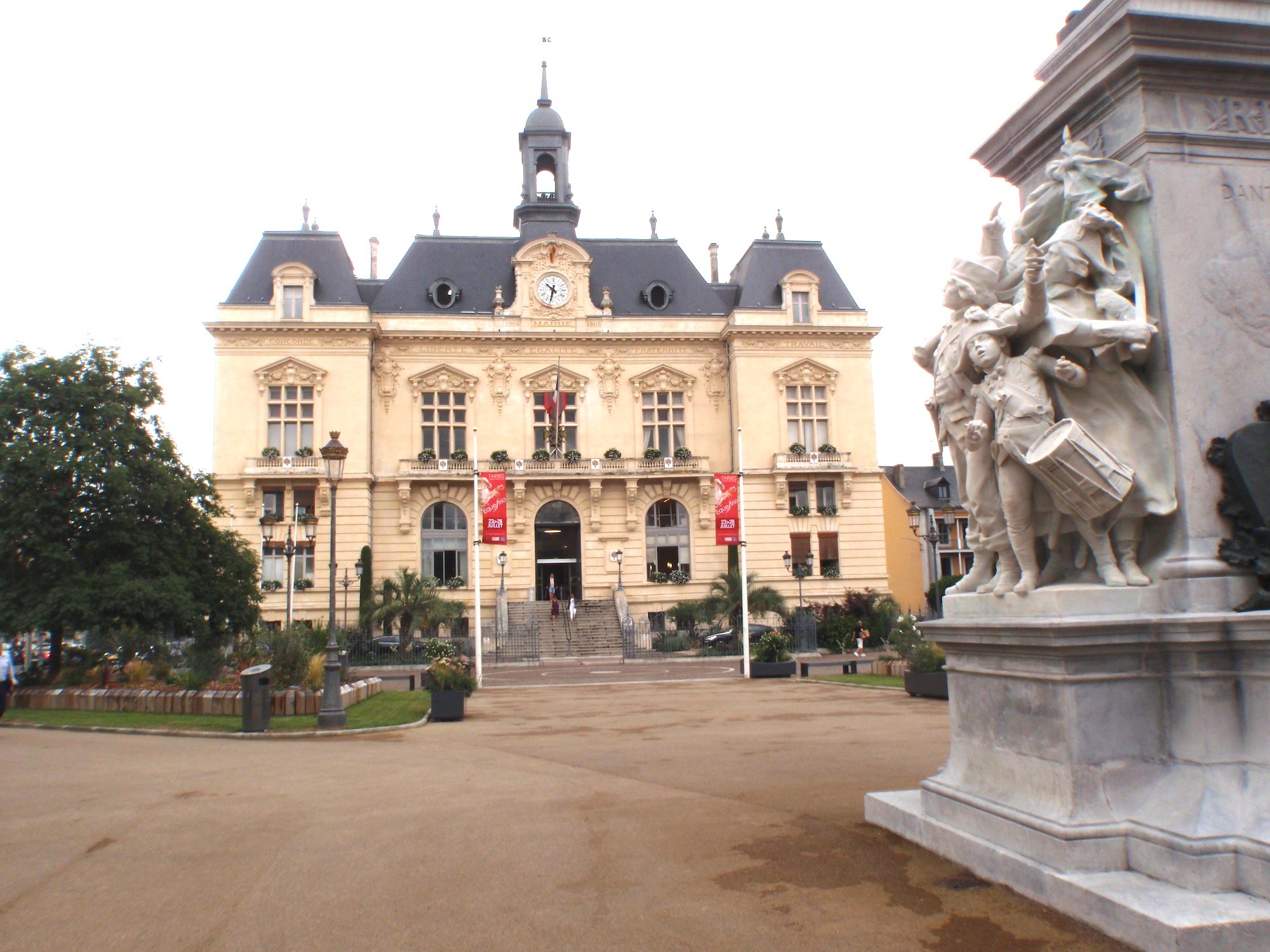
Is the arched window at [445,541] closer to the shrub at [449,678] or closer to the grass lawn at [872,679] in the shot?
the grass lawn at [872,679]

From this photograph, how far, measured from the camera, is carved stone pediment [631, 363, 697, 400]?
47625 mm

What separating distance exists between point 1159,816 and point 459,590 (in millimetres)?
41428

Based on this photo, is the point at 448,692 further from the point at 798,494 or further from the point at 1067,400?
the point at 798,494

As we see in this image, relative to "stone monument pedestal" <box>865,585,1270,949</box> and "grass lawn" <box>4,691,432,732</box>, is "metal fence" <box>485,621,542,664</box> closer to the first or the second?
"grass lawn" <box>4,691,432,732</box>

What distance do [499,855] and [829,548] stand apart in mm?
42209

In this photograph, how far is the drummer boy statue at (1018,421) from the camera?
16.6 ft

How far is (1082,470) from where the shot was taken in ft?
15.9

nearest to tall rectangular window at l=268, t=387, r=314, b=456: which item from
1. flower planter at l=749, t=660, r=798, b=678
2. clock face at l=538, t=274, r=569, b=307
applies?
clock face at l=538, t=274, r=569, b=307

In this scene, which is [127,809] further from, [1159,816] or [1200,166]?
[1200,166]

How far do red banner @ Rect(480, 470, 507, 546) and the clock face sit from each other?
19.8 m

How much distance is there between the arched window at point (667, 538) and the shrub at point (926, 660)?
2826cm

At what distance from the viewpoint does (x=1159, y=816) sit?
448 cm

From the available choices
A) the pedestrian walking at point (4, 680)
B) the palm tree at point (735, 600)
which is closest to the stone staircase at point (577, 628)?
the palm tree at point (735, 600)

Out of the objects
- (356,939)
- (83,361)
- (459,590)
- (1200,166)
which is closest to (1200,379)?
(1200,166)
